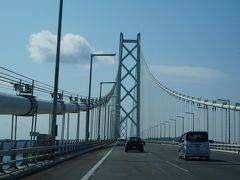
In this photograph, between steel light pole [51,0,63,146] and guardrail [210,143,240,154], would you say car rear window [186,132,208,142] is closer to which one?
steel light pole [51,0,63,146]

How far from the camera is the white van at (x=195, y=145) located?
33438mm

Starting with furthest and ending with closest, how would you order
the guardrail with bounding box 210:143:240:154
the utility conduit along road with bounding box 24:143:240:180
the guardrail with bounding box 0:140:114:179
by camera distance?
the guardrail with bounding box 210:143:240:154, the utility conduit along road with bounding box 24:143:240:180, the guardrail with bounding box 0:140:114:179

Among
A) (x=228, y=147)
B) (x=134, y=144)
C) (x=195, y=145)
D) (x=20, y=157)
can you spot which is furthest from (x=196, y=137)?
(x=228, y=147)

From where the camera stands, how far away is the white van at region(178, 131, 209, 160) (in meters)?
33.4

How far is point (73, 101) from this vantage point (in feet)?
174

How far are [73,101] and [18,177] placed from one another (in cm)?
3624

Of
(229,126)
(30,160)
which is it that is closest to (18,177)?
(30,160)

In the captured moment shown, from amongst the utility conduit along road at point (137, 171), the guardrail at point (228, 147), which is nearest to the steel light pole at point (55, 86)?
the utility conduit along road at point (137, 171)

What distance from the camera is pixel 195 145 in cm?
3359

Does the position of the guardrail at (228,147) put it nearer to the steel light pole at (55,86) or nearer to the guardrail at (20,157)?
the steel light pole at (55,86)

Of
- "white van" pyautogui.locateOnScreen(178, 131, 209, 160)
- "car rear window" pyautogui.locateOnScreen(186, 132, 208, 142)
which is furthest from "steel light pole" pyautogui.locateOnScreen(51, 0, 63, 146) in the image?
"car rear window" pyautogui.locateOnScreen(186, 132, 208, 142)

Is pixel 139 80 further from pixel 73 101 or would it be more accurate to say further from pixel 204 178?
pixel 204 178

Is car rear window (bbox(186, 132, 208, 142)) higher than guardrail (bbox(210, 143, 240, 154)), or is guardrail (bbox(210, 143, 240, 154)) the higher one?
car rear window (bbox(186, 132, 208, 142))

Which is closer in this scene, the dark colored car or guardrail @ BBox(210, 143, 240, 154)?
the dark colored car
